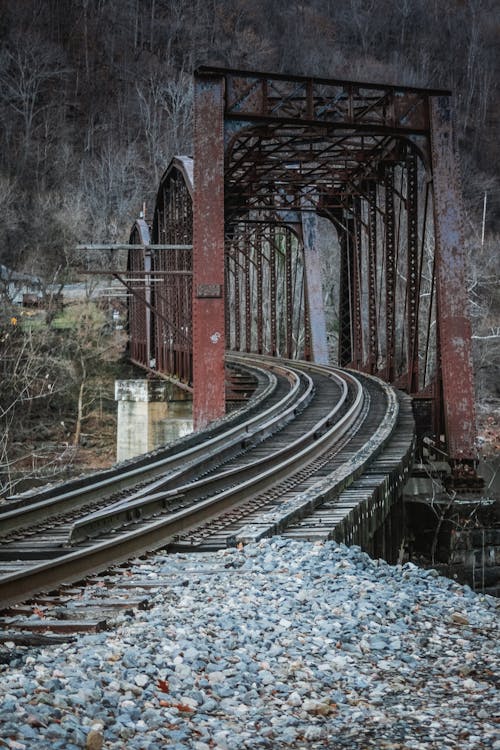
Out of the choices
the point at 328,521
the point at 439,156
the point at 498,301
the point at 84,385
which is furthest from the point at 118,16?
the point at 328,521

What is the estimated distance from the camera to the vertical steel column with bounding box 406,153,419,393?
16.3m

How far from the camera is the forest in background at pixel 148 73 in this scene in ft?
217

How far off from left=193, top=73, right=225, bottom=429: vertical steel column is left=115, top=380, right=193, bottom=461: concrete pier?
1556cm

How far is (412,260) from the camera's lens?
16.6 metres

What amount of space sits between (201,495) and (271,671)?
15.3 ft

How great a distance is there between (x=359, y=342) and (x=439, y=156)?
9.40 metres

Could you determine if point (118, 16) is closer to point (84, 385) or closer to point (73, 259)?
point (73, 259)

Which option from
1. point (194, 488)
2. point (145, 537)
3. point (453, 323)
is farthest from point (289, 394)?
point (145, 537)

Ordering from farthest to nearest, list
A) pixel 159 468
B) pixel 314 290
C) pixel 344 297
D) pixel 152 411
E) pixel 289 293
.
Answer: pixel 152 411 → pixel 289 293 → pixel 314 290 → pixel 344 297 → pixel 159 468

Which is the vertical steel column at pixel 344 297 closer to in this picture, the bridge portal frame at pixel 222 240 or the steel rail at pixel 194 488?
the bridge portal frame at pixel 222 240

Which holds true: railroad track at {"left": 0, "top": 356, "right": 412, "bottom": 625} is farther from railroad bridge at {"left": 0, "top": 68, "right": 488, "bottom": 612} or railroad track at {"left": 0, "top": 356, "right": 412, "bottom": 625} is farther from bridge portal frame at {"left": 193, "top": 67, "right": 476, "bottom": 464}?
bridge portal frame at {"left": 193, "top": 67, "right": 476, "bottom": 464}

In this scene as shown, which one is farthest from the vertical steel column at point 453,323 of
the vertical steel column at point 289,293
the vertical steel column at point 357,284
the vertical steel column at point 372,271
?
the vertical steel column at point 289,293

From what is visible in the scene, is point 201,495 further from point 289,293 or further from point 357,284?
point 289,293

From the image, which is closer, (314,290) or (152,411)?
(314,290)
